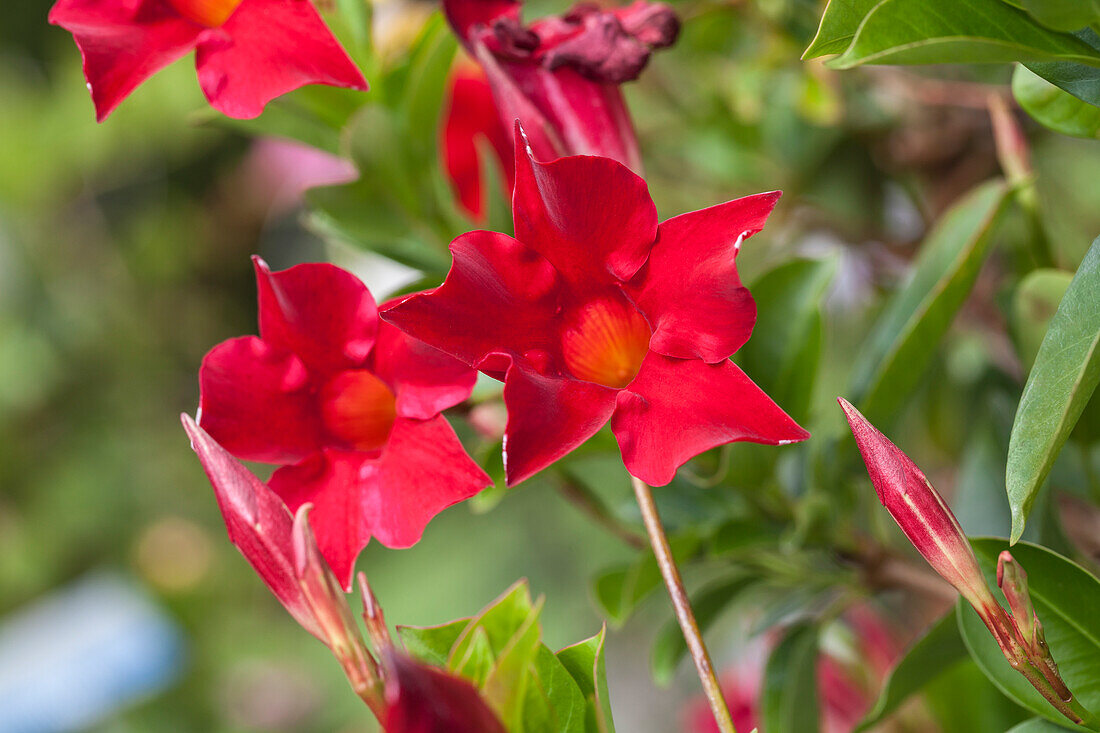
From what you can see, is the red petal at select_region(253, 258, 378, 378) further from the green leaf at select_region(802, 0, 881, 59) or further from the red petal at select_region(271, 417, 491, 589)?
the green leaf at select_region(802, 0, 881, 59)

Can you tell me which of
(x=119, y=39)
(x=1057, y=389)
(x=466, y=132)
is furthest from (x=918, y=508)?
(x=466, y=132)

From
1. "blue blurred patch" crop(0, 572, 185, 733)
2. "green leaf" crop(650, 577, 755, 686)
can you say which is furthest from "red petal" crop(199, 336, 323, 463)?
"blue blurred patch" crop(0, 572, 185, 733)

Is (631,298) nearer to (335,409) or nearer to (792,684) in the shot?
(335,409)

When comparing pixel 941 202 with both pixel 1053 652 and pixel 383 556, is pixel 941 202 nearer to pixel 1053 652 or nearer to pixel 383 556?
pixel 1053 652

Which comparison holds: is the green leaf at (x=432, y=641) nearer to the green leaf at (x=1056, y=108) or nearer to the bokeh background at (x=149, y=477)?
the green leaf at (x=1056, y=108)

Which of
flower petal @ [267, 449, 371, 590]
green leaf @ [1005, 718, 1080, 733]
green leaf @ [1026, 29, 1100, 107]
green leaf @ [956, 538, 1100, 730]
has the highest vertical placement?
green leaf @ [1026, 29, 1100, 107]

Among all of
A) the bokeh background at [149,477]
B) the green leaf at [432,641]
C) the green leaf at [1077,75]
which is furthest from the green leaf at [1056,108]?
the bokeh background at [149,477]
